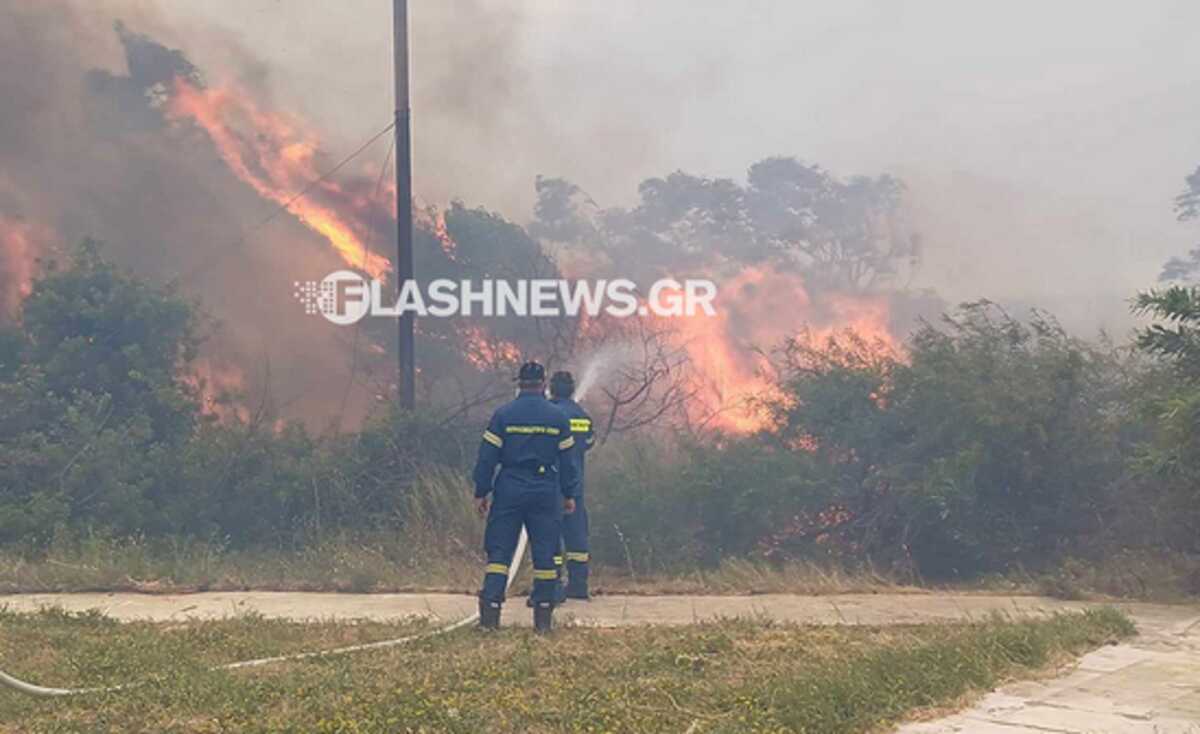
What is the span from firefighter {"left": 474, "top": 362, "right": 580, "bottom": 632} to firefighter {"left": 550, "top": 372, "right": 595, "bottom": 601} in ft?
3.64

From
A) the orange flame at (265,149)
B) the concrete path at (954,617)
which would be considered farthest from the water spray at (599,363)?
the concrete path at (954,617)

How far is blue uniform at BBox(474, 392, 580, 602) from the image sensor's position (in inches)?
315

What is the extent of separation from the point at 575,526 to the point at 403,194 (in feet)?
21.0

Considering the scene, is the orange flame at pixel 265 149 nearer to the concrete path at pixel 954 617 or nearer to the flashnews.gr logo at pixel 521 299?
the flashnews.gr logo at pixel 521 299

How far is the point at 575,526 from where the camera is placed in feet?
30.8

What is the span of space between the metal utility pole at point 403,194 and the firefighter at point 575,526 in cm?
481

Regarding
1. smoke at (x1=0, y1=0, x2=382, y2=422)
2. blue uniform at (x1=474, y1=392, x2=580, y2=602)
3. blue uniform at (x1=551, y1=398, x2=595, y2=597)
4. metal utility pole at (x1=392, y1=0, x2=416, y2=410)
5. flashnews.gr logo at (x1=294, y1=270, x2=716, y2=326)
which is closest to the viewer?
blue uniform at (x1=474, y1=392, x2=580, y2=602)

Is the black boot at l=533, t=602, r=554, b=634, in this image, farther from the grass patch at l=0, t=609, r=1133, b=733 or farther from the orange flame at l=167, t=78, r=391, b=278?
the orange flame at l=167, t=78, r=391, b=278

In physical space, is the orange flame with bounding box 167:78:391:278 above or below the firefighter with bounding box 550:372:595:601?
above

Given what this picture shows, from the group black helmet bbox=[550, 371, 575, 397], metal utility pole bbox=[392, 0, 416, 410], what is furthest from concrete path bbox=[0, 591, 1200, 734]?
metal utility pole bbox=[392, 0, 416, 410]

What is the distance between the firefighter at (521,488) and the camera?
7.94 metres

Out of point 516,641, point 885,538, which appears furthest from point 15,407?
point 885,538

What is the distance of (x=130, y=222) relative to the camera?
1526 centimetres

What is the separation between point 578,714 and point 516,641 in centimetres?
201
